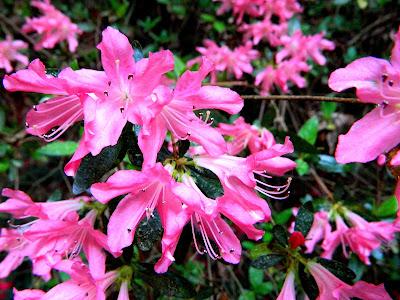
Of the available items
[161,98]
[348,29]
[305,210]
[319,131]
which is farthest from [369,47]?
[161,98]

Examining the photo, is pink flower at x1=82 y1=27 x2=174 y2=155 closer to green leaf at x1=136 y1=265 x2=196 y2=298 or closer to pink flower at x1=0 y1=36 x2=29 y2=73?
green leaf at x1=136 y1=265 x2=196 y2=298

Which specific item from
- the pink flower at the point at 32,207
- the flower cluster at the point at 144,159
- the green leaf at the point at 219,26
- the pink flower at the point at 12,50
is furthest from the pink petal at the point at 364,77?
the pink flower at the point at 12,50

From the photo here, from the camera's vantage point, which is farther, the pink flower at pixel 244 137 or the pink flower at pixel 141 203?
Result: the pink flower at pixel 244 137

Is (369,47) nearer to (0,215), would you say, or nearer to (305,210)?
(305,210)

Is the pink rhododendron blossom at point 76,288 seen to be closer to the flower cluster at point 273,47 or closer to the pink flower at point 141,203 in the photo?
the pink flower at point 141,203

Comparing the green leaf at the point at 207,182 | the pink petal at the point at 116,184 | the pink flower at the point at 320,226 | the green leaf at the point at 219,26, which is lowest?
the pink flower at the point at 320,226

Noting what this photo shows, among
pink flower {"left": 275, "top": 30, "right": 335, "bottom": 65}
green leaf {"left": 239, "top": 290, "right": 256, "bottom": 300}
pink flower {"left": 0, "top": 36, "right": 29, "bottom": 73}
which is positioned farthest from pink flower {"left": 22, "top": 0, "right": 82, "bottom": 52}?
green leaf {"left": 239, "top": 290, "right": 256, "bottom": 300}

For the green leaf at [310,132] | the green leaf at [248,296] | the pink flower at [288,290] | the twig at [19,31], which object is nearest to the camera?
the pink flower at [288,290]
